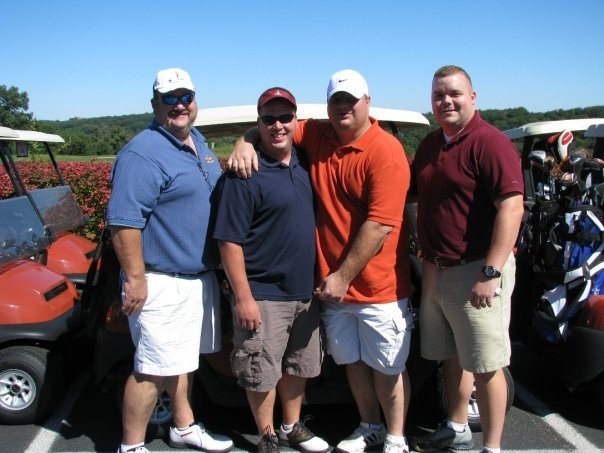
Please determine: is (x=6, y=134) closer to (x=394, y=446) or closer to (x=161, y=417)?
(x=161, y=417)

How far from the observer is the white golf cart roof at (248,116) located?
136 inches

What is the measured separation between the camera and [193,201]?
8.25 ft

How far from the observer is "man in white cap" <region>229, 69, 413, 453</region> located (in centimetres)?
242

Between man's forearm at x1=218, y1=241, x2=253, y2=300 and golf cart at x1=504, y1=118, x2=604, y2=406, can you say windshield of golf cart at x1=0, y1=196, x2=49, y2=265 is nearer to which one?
man's forearm at x1=218, y1=241, x2=253, y2=300

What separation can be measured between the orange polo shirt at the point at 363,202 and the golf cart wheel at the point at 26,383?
1.59 m

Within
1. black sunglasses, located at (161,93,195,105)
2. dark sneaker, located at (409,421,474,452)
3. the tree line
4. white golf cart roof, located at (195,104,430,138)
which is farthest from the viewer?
the tree line

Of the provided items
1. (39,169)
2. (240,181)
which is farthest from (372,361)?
(39,169)

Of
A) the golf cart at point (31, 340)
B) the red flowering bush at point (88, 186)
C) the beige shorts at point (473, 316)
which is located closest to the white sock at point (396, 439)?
the beige shorts at point (473, 316)

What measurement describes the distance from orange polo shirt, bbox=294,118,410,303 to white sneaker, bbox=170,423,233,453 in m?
0.99

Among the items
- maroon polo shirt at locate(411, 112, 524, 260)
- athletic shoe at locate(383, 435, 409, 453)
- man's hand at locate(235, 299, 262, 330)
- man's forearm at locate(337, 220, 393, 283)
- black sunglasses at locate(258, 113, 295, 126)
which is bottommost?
athletic shoe at locate(383, 435, 409, 453)

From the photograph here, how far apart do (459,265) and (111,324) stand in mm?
1678

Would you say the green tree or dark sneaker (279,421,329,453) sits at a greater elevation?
the green tree

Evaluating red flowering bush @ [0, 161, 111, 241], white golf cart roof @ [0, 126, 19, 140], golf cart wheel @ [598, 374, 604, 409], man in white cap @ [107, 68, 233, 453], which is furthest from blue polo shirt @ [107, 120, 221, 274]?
red flowering bush @ [0, 161, 111, 241]

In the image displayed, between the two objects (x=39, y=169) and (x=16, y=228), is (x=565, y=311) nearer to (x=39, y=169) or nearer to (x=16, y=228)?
(x=16, y=228)
